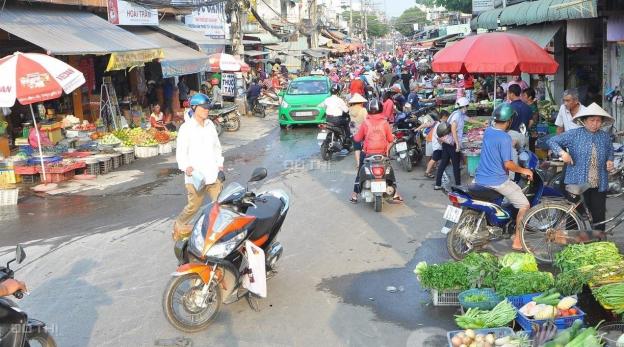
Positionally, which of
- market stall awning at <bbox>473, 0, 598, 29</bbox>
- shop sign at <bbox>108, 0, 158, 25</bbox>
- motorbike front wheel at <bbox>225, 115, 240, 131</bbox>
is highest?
shop sign at <bbox>108, 0, 158, 25</bbox>

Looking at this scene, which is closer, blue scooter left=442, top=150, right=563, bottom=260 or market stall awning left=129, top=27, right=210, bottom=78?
blue scooter left=442, top=150, right=563, bottom=260

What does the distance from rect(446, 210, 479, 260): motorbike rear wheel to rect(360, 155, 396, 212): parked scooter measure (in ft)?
7.94

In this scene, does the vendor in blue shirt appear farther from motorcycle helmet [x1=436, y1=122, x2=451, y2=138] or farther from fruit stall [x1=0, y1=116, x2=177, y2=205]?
fruit stall [x1=0, y1=116, x2=177, y2=205]

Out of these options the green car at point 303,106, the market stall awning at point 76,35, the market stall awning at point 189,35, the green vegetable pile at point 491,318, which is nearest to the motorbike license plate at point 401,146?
the green vegetable pile at point 491,318

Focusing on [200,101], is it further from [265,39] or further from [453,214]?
[265,39]

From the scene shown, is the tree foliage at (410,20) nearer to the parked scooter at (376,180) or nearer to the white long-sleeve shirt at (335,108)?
the white long-sleeve shirt at (335,108)

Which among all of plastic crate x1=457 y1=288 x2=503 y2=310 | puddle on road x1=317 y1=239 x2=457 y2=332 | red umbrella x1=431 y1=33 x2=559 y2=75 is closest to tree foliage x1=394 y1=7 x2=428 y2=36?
red umbrella x1=431 y1=33 x2=559 y2=75

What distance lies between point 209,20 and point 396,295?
22.6m

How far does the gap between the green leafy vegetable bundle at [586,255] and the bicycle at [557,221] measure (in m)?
0.53

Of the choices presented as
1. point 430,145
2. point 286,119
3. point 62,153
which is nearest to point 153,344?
point 430,145

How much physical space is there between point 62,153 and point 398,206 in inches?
305

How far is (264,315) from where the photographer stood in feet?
19.3

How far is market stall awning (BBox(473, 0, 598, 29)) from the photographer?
356 inches

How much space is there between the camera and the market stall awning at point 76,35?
13.6 metres
